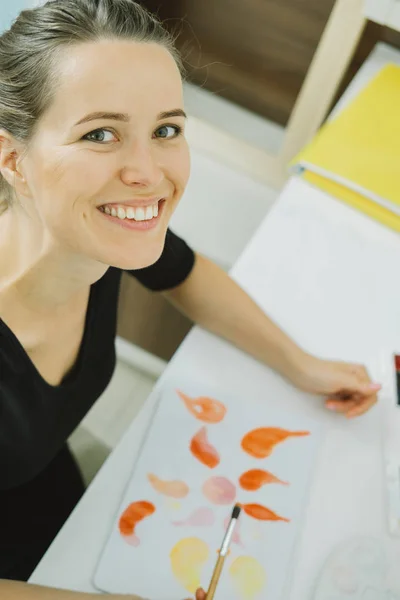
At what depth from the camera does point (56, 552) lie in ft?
2.15

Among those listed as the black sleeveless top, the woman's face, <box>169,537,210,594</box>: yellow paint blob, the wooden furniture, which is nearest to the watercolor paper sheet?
<box>169,537,210,594</box>: yellow paint blob

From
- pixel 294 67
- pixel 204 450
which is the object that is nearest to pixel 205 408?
pixel 204 450

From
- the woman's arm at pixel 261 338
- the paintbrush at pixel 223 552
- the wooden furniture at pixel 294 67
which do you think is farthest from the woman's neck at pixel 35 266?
the wooden furniture at pixel 294 67

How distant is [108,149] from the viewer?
57 centimetres

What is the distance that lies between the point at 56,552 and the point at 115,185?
404mm

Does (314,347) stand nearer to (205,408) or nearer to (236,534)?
(205,408)

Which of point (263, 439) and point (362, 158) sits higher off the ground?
point (362, 158)

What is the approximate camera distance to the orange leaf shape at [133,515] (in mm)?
673

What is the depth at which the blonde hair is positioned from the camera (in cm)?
57

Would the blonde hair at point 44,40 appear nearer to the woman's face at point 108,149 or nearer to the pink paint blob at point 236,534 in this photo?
the woman's face at point 108,149

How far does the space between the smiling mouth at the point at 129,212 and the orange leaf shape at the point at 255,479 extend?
34cm

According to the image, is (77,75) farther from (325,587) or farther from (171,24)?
(171,24)

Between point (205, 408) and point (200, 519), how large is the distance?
149mm

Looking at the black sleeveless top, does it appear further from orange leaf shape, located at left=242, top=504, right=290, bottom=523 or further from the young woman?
orange leaf shape, located at left=242, top=504, right=290, bottom=523
